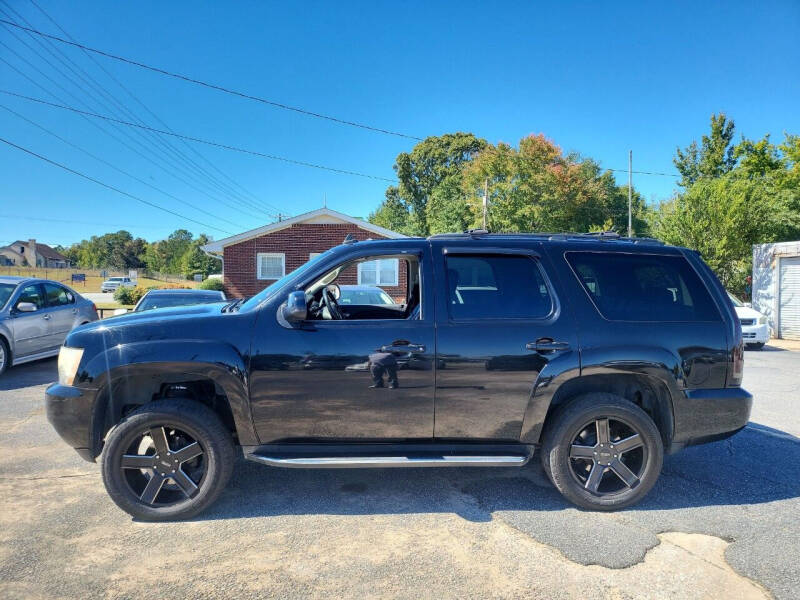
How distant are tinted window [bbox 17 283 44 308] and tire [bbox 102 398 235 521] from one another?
6.57m

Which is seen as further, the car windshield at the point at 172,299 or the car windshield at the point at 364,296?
the car windshield at the point at 172,299

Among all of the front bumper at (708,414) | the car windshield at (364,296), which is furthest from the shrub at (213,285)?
the front bumper at (708,414)

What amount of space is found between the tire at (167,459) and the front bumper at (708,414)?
3.16m

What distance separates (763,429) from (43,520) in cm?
669

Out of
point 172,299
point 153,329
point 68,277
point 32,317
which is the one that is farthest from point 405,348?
point 68,277

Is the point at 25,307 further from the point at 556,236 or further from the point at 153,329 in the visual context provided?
the point at 556,236

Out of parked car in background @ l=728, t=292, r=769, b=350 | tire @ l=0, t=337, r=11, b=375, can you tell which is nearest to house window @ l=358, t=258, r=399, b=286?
parked car in background @ l=728, t=292, r=769, b=350

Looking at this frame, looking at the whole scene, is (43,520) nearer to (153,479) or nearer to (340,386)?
(153,479)

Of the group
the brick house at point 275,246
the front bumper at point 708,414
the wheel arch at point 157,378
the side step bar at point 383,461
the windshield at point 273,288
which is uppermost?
the brick house at point 275,246

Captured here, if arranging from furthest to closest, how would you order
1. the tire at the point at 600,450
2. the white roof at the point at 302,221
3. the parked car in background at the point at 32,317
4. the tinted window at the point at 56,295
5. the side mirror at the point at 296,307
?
the white roof at the point at 302,221 < the tinted window at the point at 56,295 < the parked car in background at the point at 32,317 < the tire at the point at 600,450 < the side mirror at the point at 296,307

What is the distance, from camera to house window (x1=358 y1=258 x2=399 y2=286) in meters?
19.2

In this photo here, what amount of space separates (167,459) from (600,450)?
2.99 m

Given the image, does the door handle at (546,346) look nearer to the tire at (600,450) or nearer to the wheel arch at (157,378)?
the tire at (600,450)

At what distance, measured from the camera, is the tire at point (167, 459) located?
3186 mm
